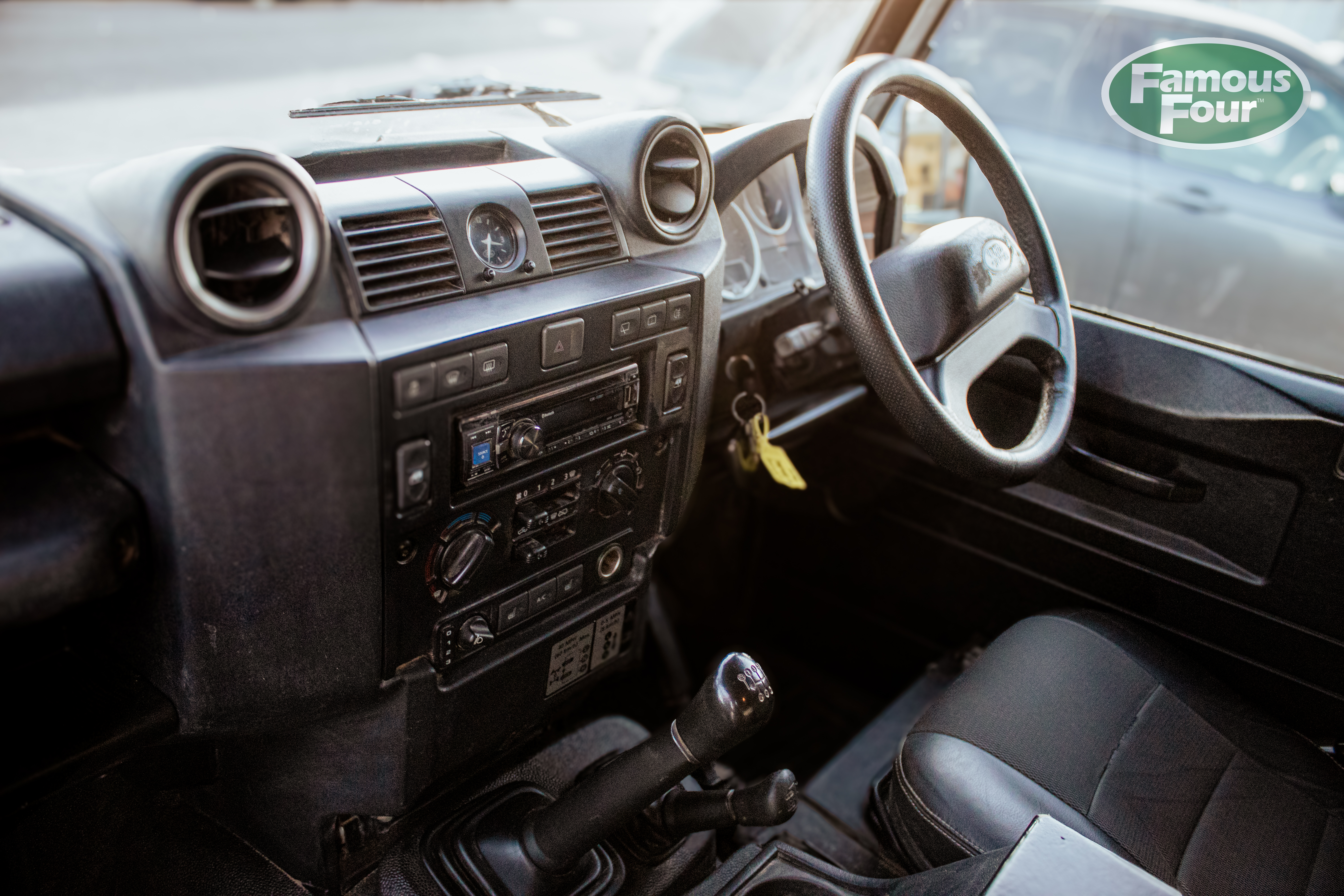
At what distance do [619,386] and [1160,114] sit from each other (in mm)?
1313

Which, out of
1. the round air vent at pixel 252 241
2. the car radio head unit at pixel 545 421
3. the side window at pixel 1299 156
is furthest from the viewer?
the side window at pixel 1299 156

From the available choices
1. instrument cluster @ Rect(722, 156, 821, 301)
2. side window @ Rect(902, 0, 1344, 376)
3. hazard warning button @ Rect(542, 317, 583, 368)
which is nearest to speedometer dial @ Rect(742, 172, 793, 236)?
instrument cluster @ Rect(722, 156, 821, 301)

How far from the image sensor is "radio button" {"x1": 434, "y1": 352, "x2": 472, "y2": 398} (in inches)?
42.0

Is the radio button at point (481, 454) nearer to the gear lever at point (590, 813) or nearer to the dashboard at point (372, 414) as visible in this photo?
the dashboard at point (372, 414)

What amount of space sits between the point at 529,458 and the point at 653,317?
0.85ft

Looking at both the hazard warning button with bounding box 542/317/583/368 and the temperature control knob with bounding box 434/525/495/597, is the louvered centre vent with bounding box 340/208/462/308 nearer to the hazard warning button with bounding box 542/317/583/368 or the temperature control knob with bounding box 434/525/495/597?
the hazard warning button with bounding box 542/317/583/368

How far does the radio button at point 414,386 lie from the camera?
103cm

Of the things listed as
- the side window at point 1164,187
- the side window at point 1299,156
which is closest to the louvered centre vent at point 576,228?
the side window at point 1164,187

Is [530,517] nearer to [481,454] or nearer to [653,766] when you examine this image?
[481,454]

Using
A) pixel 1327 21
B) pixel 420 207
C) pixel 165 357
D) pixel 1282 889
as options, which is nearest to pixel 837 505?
pixel 1282 889

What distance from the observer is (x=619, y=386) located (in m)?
1.34

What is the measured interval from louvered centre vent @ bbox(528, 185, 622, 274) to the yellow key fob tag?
1.49ft

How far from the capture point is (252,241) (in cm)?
97

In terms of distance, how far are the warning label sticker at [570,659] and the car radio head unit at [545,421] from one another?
0.36 meters
